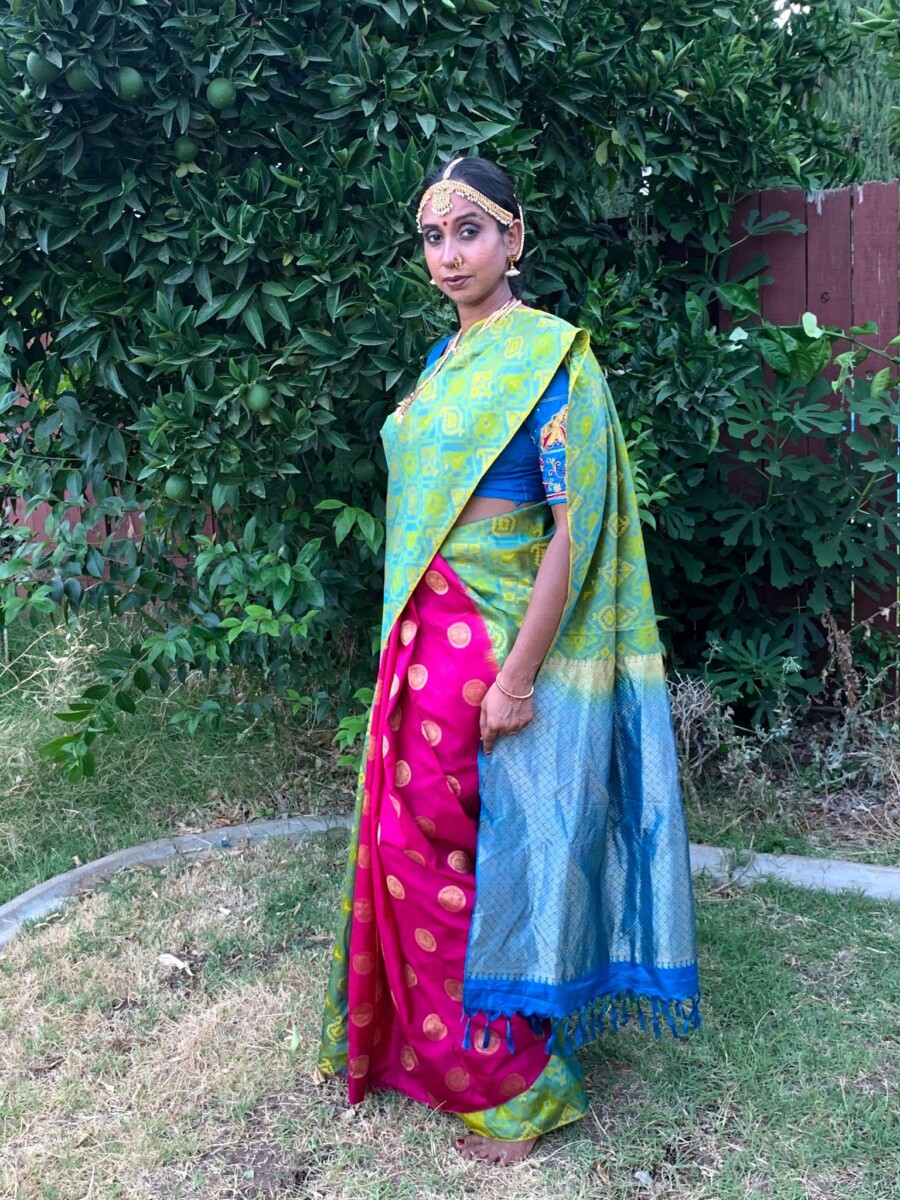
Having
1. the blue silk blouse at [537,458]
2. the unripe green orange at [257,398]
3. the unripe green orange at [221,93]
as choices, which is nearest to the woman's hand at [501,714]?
the blue silk blouse at [537,458]

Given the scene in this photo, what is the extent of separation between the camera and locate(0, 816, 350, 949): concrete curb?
10.7 feet

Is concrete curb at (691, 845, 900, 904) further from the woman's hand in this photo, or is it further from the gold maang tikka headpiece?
the gold maang tikka headpiece

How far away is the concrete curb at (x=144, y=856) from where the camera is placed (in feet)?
10.7

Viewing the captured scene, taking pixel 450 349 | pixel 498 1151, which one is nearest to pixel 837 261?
pixel 450 349

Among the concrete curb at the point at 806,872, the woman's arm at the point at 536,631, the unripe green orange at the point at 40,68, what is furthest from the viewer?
the concrete curb at the point at 806,872

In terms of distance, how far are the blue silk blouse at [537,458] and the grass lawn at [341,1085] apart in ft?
4.37

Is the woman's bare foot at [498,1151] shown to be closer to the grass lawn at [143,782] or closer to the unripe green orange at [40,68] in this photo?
the grass lawn at [143,782]

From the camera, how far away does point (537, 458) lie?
2.03m

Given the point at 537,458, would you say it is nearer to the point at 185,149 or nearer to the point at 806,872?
the point at 185,149

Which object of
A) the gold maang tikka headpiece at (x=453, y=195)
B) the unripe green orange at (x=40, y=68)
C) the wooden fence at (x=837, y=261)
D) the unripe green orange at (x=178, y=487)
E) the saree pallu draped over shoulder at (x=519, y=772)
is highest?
the unripe green orange at (x=40, y=68)

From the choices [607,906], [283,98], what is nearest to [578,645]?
[607,906]

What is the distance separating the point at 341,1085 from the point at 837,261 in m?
3.23

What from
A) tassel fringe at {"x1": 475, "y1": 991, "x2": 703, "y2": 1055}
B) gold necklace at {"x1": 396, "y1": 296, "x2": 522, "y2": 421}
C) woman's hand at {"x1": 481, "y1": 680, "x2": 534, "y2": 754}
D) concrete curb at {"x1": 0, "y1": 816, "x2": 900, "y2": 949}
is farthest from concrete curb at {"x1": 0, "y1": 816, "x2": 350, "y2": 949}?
gold necklace at {"x1": 396, "y1": 296, "x2": 522, "y2": 421}

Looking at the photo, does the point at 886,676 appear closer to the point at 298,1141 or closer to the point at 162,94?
the point at 298,1141
